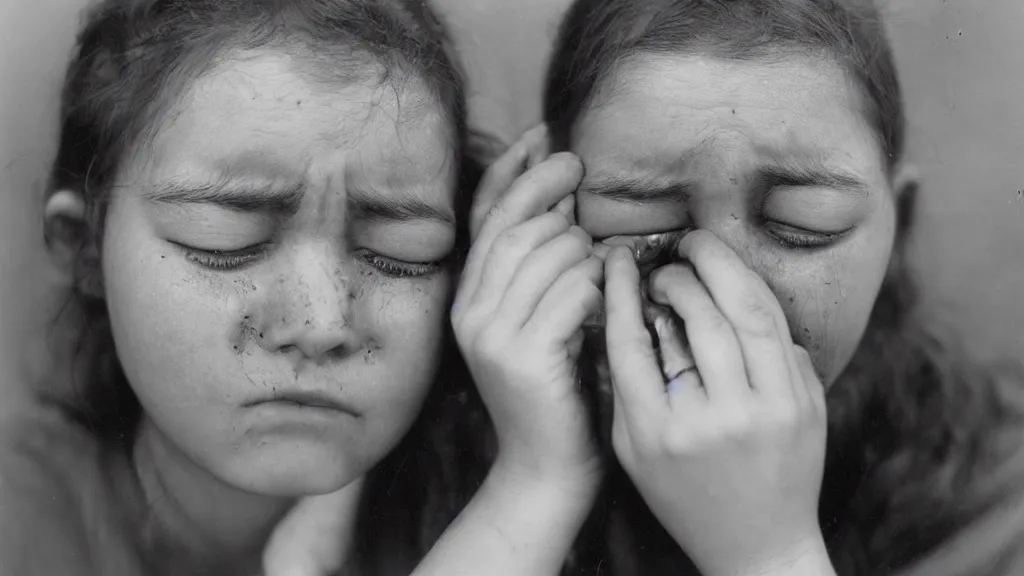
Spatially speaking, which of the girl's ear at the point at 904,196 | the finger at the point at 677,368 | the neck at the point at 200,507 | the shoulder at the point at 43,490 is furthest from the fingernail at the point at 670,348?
the shoulder at the point at 43,490

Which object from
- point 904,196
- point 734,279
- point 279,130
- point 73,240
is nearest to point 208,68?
point 279,130

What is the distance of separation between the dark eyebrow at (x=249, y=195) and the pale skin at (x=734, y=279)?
150 millimetres

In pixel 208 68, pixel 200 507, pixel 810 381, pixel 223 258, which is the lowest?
pixel 200 507

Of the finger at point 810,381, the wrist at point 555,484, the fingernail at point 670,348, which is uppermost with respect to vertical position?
the fingernail at point 670,348

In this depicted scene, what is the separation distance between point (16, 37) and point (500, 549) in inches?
21.3

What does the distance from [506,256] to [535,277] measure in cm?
3

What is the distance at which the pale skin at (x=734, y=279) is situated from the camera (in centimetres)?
76

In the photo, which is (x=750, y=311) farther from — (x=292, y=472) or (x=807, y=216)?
(x=292, y=472)

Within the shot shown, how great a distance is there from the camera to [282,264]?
79cm

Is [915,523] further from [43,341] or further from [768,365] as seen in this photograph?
[43,341]

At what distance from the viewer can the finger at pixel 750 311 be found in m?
0.75

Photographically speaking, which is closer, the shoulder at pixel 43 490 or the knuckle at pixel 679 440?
the knuckle at pixel 679 440

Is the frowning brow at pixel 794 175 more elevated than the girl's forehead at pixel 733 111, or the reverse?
the girl's forehead at pixel 733 111

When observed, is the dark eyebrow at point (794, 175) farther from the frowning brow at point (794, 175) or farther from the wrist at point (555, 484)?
the wrist at point (555, 484)
